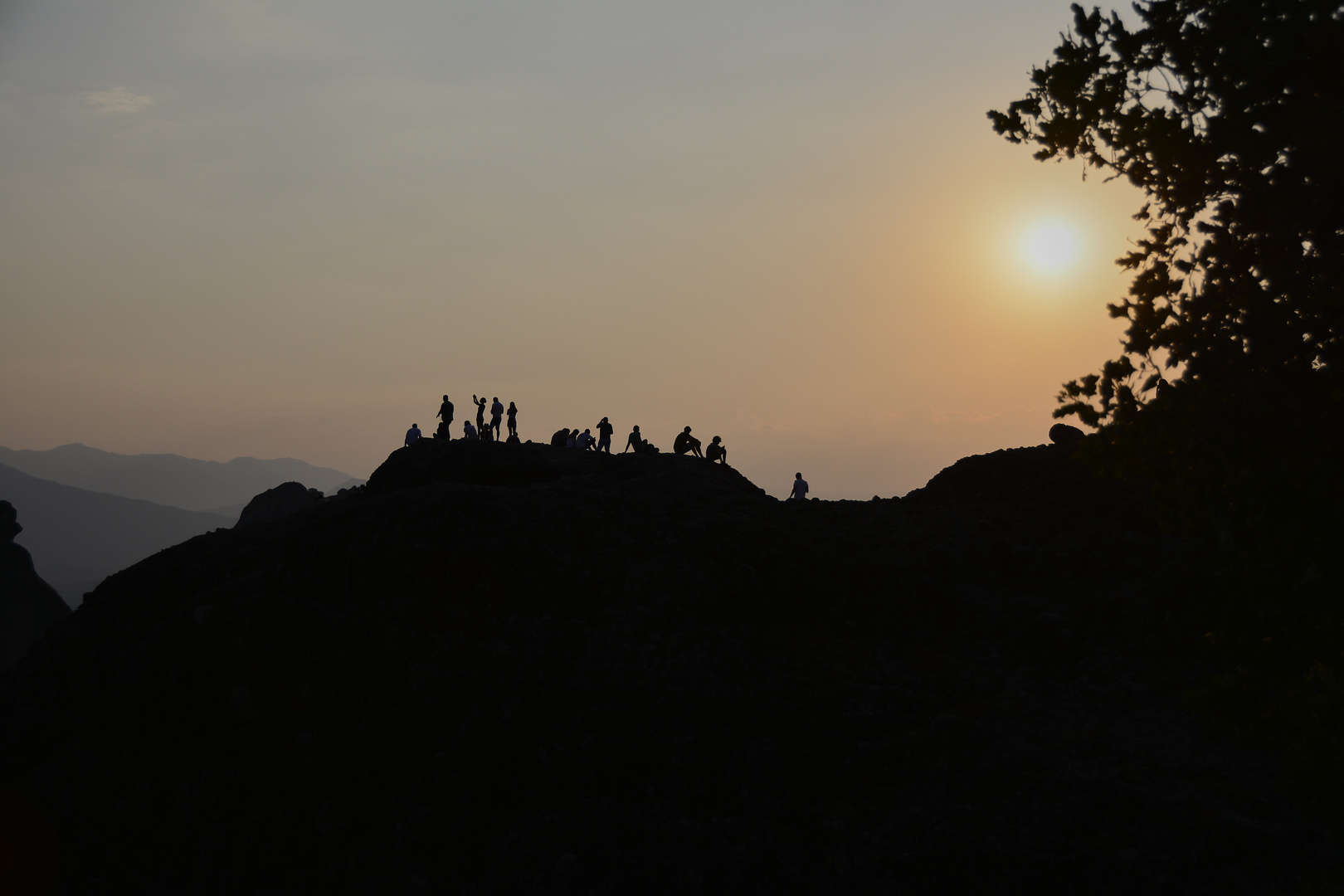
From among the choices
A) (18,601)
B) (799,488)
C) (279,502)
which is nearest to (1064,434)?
(799,488)

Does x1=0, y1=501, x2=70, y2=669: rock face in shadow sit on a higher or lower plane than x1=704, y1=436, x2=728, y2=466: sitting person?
lower

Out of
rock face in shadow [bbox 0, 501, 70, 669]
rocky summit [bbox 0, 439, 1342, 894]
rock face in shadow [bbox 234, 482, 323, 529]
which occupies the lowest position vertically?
rock face in shadow [bbox 0, 501, 70, 669]

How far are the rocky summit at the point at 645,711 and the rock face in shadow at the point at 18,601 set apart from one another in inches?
2712

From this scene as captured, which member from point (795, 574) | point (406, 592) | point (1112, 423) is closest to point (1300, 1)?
point (1112, 423)

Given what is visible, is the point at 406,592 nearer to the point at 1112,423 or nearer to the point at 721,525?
the point at 721,525

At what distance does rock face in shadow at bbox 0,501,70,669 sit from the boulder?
87.3 metres

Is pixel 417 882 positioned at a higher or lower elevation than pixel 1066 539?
lower

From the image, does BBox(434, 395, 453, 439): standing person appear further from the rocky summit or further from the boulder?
the boulder

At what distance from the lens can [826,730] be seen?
18.9 m

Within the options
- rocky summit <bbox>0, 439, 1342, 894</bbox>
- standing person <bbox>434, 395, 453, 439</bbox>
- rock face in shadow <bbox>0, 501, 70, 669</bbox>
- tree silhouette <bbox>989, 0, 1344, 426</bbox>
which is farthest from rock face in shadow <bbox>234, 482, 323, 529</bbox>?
tree silhouette <bbox>989, 0, 1344, 426</bbox>

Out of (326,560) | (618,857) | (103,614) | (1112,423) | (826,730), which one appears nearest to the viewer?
(1112,423)

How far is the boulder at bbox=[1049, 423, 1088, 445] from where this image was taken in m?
35.3

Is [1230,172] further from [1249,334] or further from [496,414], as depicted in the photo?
[496,414]

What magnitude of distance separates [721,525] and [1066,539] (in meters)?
10.2
